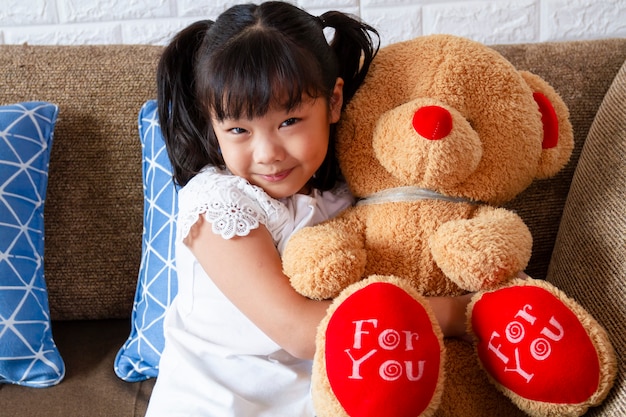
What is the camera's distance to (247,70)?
31.4 inches

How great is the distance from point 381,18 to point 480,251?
728 millimetres

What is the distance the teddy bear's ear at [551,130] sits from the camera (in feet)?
2.89

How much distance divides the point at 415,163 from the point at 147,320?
1.83ft

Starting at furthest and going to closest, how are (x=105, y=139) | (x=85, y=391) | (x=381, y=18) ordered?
(x=381, y=18), (x=105, y=139), (x=85, y=391)

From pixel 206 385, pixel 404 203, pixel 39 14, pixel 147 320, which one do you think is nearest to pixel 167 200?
pixel 147 320

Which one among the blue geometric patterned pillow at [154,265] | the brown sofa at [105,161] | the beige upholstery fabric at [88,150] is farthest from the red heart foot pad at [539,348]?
the beige upholstery fabric at [88,150]

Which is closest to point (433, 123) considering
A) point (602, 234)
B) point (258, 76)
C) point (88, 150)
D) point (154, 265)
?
point (258, 76)

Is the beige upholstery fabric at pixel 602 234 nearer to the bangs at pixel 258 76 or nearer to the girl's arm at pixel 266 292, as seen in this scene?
the girl's arm at pixel 266 292

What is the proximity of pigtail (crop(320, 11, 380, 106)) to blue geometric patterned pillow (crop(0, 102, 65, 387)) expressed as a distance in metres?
0.51

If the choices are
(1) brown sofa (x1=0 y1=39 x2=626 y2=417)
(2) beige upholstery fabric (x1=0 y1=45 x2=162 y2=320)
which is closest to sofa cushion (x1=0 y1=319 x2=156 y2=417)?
(1) brown sofa (x1=0 y1=39 x2=626 y2=417)

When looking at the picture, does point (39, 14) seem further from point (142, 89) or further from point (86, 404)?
point (86, 404)

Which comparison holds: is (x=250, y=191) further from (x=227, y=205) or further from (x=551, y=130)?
(x=551, y=130)

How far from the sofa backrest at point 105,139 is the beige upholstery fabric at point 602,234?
11cm

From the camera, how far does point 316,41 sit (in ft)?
2.80
